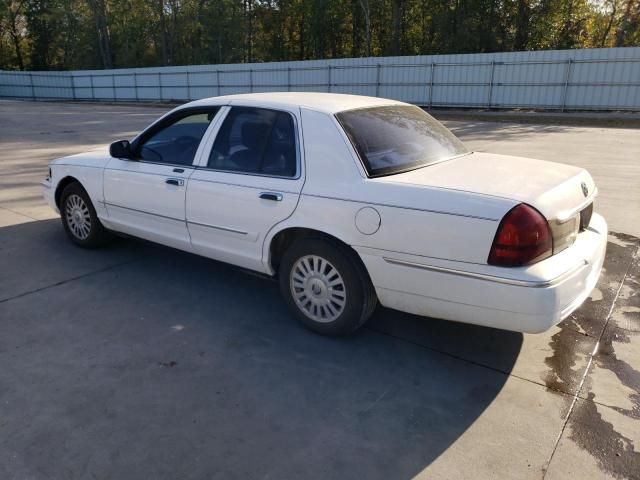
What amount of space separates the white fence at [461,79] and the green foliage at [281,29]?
40.8 feet

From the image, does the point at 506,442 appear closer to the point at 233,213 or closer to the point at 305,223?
the point at 305,223

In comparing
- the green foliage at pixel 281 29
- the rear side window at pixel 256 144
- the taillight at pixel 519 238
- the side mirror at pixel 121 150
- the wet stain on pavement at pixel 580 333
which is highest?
the green foliage at pixel 281 29

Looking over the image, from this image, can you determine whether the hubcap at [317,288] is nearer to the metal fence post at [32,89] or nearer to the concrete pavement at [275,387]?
Result: the concrete pavement at [275,387]

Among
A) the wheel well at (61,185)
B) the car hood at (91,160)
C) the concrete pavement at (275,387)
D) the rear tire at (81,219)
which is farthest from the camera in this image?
the wheel well at (61,185)

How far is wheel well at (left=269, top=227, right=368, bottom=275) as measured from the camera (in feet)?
11.3

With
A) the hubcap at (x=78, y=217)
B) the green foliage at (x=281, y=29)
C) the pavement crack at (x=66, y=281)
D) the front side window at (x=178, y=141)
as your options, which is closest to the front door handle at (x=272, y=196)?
the front side window at (x=178, y=141)

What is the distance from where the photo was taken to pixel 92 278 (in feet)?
15.3

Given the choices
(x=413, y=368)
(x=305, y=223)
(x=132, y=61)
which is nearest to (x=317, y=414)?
(x=413, y=368)

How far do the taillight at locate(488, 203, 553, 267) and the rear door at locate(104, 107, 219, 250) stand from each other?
2403 millimetres

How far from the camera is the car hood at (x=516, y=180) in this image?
301cm

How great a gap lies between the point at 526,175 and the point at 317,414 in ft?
6.35

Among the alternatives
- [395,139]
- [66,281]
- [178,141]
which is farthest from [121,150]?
[395,139]

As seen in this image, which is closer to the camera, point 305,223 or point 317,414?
point 317,414

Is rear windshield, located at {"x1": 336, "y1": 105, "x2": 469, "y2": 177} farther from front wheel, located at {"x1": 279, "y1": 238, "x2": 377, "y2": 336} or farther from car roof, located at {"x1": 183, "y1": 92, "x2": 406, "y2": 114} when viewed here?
front wheel, located at {"x1": 279, "y1": 238, "x2": 377, "y2": 336}
